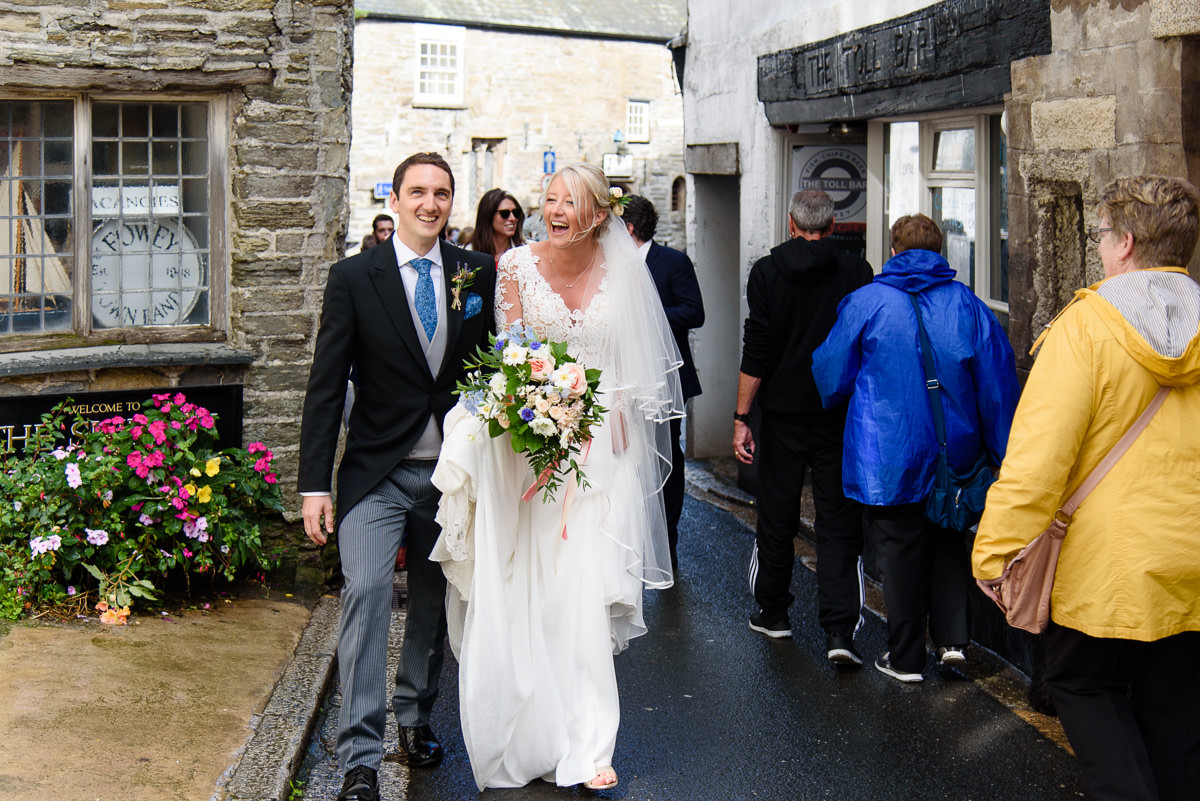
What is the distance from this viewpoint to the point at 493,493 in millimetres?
4520

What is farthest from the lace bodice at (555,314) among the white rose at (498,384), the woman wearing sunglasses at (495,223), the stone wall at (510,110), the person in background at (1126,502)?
Answer: the stone wall at (510,110)

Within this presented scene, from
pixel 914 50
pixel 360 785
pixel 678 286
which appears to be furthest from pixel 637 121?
pixel 360 785

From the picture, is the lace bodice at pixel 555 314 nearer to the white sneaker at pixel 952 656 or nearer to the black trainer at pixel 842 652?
the black trainer at pixel 842 652

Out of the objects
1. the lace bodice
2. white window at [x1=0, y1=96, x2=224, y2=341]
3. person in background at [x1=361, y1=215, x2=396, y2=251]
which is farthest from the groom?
person in background at [x1=361, y1=215, x2=396, y2=251]

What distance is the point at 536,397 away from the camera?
4.27m

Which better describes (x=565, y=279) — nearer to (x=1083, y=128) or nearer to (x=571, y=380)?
(x=571, y=380)

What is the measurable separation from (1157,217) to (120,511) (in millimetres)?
4573

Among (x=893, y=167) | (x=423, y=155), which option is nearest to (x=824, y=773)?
(x=423, y=155)

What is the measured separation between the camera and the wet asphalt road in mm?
4574

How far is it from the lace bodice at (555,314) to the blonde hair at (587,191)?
24cm

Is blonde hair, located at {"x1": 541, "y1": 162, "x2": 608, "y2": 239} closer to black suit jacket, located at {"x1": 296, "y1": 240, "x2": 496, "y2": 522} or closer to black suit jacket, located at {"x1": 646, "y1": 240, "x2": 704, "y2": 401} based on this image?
black suit jacket, located at {"x1": 296, "y1": 240, "x2": 496, "y2": 522}

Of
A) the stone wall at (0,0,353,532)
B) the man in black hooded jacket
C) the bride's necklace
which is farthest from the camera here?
the stone wall at (0,0,353,532)

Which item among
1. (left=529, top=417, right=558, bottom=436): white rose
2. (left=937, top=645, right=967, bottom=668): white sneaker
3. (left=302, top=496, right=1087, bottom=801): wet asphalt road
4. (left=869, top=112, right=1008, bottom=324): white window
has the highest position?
(left=869, top=112, right=1008, bottom=324): white window

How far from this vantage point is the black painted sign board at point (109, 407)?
645cm
